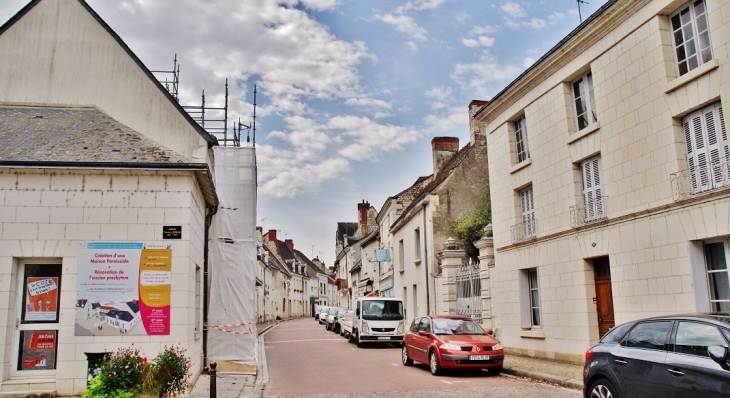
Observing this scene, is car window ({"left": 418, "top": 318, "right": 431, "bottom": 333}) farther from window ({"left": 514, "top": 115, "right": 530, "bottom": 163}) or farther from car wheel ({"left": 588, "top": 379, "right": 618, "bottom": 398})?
car wheel ({"left": 588, "top": 379, "right": 618, "bottom": 398})

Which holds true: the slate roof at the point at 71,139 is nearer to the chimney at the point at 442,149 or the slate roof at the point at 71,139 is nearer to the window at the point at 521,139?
the window at the point at 521,139

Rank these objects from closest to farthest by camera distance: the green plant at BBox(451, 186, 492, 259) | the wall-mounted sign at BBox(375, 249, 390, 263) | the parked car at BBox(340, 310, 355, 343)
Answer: the green plant at BBox(451, 186, 492, 259)
the parked car at BBox(340, 310, 355, 343)
the wall-mounted sign at BBox(375, 249, 390, 263)

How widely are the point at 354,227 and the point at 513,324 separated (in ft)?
212

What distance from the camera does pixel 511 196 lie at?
17688 millimetres

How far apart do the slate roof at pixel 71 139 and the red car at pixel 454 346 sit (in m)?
7.32

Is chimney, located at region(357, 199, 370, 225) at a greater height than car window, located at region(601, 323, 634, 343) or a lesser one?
greater

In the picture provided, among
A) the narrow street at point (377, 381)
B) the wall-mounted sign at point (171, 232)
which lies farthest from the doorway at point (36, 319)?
the narrow street at point (377, 381)

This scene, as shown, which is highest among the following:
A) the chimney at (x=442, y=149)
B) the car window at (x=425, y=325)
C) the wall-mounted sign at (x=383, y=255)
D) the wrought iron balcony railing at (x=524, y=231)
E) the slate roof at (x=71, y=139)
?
the chimney at (x=442, y=149)

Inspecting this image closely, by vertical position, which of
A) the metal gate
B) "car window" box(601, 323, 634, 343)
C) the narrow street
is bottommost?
the narrow street

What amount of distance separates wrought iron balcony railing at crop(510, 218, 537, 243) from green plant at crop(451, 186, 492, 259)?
710 centimetres

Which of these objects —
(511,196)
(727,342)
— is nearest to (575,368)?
(511,196)

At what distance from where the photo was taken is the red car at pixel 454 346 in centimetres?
1330

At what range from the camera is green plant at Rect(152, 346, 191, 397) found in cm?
892

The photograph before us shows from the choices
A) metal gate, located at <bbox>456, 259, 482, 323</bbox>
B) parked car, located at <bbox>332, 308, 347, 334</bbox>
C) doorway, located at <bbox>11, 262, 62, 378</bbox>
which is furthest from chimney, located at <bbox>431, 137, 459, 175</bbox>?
doorway, located at <bbox>11, 262, 62, 378</bbox>
